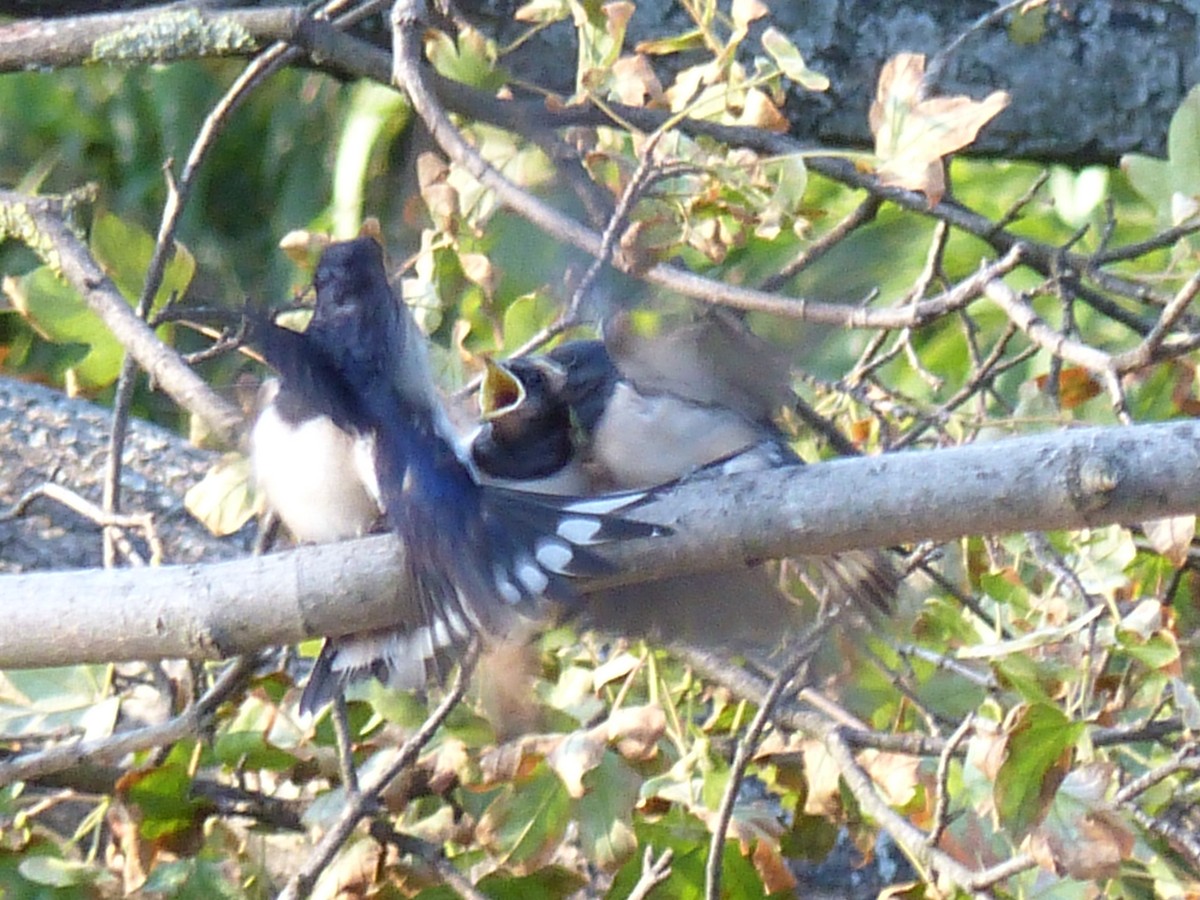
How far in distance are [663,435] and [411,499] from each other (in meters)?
Result: 0.26

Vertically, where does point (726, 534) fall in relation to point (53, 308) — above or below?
below

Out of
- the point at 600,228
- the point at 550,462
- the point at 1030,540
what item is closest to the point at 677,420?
the point at 550,462

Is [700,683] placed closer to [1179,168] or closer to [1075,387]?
[1075,387]

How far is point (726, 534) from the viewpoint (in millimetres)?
775

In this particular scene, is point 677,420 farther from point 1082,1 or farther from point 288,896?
point 1082,1

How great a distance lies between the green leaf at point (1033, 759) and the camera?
0.93 m

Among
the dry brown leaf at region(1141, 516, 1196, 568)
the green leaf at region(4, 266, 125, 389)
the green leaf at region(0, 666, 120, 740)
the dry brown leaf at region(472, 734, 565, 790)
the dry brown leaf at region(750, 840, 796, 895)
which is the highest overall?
the green leaf at region(4, 266, 125, 389)

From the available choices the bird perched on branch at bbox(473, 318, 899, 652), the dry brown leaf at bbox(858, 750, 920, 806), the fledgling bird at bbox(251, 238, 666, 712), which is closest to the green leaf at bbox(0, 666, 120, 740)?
the fledgling bird at bbox(251, 238, 666, 712)

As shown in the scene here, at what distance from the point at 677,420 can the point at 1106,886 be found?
17.1 inches

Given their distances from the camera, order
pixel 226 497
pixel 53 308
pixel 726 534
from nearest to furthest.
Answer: pixel 726 534 < pixel 226 497 < pixel 53 308

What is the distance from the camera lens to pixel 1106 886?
1119 mm

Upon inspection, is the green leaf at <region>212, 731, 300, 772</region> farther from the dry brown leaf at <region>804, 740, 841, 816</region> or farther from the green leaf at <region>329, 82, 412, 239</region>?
the green leaf at <region>329, 82, 412, 239</region>

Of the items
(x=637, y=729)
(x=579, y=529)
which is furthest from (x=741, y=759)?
(x=579, y=529)

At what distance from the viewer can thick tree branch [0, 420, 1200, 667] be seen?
2.40 feet
